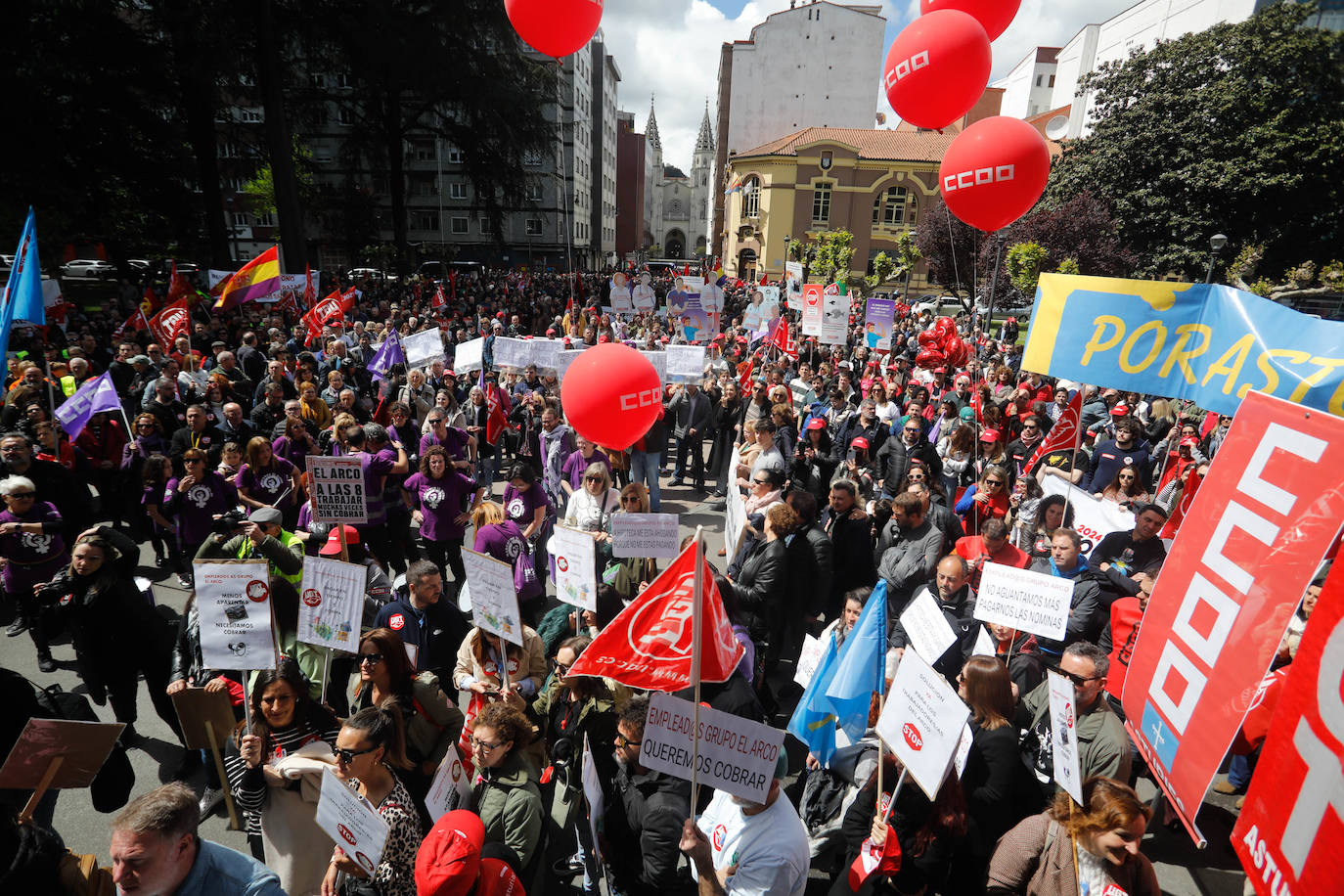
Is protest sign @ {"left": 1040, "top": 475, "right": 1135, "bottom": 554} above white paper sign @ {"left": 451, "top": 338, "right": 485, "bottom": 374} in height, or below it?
below

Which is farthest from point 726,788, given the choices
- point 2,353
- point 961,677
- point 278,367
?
point 278,367

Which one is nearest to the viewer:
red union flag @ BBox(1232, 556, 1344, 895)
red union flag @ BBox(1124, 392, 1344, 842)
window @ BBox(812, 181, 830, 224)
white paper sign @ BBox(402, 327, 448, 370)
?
red union flag @ BBox(1232, 556, 1344, 895)

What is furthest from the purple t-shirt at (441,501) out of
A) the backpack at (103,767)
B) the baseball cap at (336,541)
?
the backpack at (103,767)

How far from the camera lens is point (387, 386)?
10469 mm

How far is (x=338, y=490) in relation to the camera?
5.47 metres

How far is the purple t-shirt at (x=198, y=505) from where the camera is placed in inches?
236

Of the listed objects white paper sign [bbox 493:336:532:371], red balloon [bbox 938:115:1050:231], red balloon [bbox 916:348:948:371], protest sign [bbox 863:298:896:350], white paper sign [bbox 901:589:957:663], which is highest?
red balloon [bbox 938:115:1050:231]

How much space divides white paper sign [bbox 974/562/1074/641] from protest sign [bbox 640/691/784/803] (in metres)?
2.00

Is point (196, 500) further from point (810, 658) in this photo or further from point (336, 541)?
point (810, 658)

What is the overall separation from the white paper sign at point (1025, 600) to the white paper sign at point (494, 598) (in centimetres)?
272

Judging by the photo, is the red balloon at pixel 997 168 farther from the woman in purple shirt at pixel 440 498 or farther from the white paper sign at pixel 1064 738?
the woman in purple shirt at pixel 440 498

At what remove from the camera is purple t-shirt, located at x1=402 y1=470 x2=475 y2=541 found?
603 centimetres

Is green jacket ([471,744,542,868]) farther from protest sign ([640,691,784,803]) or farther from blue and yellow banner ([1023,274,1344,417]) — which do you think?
blue and yellow banner ([1023,274,1344,417])

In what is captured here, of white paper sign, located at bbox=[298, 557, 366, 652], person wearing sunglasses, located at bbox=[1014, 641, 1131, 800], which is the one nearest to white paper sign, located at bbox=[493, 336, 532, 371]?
white paper sign, located at bbox=[298, 557, 366, 652]
